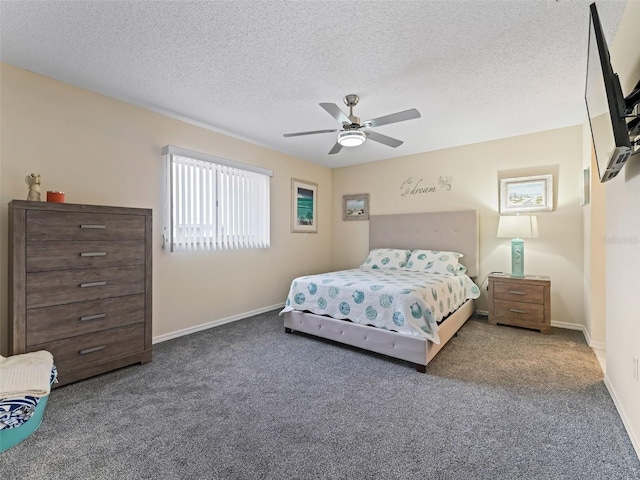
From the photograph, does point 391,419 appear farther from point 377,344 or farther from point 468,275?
point 468,275

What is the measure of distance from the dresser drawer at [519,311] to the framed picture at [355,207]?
2.44 m

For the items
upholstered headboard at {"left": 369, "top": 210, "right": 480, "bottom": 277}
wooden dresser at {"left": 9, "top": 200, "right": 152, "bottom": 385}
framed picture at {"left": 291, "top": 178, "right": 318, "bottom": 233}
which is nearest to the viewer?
wooden dresser at {"left": 9, "top": 200, "right": 152, "bottom": 385}

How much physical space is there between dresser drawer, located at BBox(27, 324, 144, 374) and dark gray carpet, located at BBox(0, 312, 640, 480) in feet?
0.53

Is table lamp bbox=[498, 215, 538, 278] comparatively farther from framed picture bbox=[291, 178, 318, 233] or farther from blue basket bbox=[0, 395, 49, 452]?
blue basket bbox=[0, 395, 49, 452]

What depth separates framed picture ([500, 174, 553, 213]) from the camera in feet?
12.2

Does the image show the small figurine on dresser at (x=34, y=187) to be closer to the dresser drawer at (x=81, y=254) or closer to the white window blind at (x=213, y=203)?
the dresser drawer at (x=81, y=254)

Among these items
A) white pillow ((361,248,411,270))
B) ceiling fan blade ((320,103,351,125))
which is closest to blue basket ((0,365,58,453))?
ceiling fan blade ((320,103,351,125))

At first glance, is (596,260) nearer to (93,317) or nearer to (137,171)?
(93,317)

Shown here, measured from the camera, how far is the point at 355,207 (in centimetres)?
537

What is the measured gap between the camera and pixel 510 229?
3.63 meters

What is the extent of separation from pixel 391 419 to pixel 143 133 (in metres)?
3.39

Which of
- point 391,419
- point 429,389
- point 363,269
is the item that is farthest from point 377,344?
point 363,269

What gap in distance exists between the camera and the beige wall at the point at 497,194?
3.59 m

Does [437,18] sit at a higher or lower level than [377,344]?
higher
